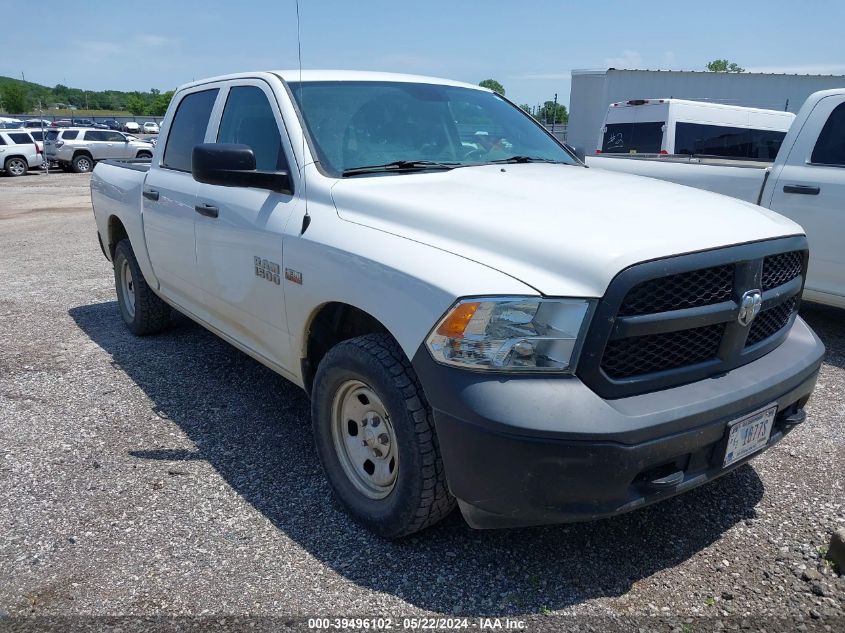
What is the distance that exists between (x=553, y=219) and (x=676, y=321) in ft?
1.89

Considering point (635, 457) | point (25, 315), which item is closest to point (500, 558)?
point (635, 457)

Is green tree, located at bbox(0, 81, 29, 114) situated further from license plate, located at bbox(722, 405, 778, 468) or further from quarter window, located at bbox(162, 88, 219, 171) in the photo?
license plate, located at bbox(722, 405, 778, 468)

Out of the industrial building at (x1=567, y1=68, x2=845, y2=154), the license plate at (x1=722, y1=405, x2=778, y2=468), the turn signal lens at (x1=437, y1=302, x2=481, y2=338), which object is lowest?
the license plate at (x1=722, y1=405, x2=778, y2=468)

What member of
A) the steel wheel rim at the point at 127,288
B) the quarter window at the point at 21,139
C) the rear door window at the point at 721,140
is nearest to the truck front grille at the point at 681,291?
the steel wheel rim at the point at 127,288

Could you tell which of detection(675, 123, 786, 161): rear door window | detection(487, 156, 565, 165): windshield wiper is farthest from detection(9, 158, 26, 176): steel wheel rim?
detection(487, 156, 565, 165): windshield wiper

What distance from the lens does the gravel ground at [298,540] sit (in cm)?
254

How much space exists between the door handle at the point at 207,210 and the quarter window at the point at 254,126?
36 cm

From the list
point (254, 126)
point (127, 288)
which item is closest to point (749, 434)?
point (254, 126)

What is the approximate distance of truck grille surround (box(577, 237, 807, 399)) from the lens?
2.26 m

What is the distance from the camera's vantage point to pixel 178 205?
14.1 ft

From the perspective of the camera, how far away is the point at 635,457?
224 centimetres

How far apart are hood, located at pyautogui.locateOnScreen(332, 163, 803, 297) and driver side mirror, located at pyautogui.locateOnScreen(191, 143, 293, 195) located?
34 centimetres

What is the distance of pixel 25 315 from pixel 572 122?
1489 cm

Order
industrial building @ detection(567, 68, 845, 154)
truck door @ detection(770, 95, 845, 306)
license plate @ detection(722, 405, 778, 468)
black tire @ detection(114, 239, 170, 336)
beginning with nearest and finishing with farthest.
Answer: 1. license plate @ detection(722, 405, 778, 468)
2. truck door @ detection(770, 95, 845, 306)
3. black tire @ detection(114, 239, 170, 336)
4. industrial building @ detection(567, 68, 845, 154)
